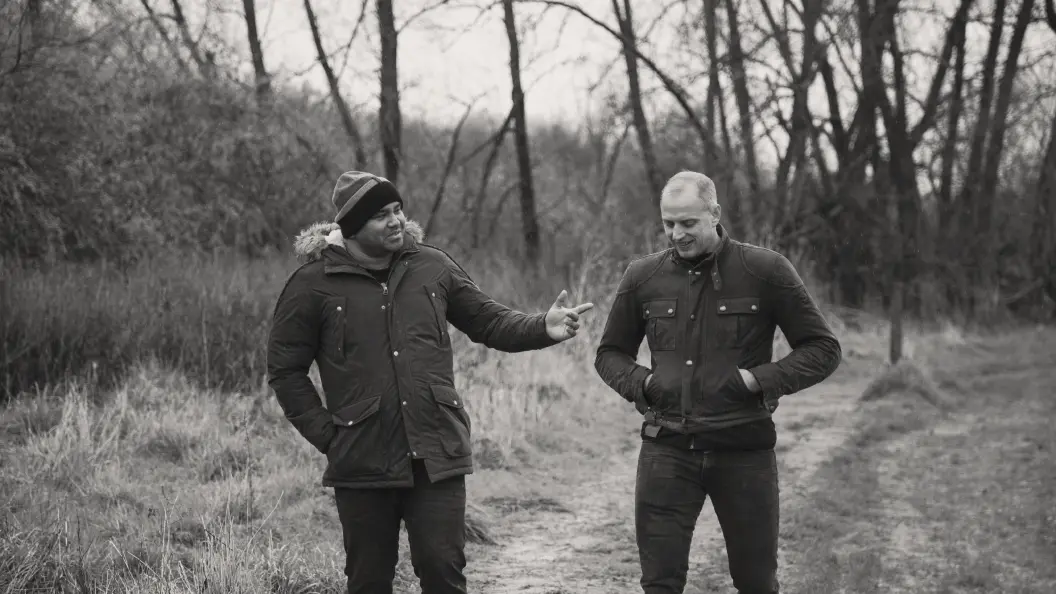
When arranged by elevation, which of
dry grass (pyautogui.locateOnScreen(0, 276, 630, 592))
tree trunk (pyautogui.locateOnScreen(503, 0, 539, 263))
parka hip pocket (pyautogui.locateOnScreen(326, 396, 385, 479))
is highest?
tree trunk (pyautogui.locateOnScreen(503, 0, 539, 263))

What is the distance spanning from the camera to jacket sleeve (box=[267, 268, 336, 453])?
13.1 feet

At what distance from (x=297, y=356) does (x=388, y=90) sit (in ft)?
47.1

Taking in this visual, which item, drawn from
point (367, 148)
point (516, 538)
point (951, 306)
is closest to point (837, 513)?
point (516, 538)

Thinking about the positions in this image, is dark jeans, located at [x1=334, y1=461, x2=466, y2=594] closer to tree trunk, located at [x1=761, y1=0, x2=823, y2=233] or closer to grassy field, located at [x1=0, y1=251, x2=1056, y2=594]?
grassy field, located at [x1=0, y1=251, x2=1056, y2=594]

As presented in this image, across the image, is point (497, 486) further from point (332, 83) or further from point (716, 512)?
point (332, 83)

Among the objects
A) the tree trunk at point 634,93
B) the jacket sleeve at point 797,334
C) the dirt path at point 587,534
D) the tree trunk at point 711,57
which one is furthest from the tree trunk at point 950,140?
the jacket sleeve at point 797,334

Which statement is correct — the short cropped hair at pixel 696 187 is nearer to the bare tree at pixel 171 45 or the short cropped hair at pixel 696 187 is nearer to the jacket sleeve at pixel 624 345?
the jacket sleeve at pixel 624 345

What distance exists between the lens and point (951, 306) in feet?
77.6

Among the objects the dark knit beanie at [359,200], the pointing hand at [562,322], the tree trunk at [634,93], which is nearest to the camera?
the dark knit beanie at [359,200]

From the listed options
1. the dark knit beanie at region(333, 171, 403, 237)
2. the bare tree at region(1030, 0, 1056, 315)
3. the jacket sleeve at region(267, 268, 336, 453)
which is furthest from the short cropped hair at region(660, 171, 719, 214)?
the bare tree at region(1030, 0, 1056, 315)

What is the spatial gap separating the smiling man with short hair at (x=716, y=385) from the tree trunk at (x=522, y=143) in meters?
14.5

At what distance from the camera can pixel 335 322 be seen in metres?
3.98

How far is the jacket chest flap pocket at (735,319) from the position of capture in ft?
13.7

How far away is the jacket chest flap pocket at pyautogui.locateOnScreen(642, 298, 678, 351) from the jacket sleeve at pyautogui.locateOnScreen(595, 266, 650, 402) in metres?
0.10
